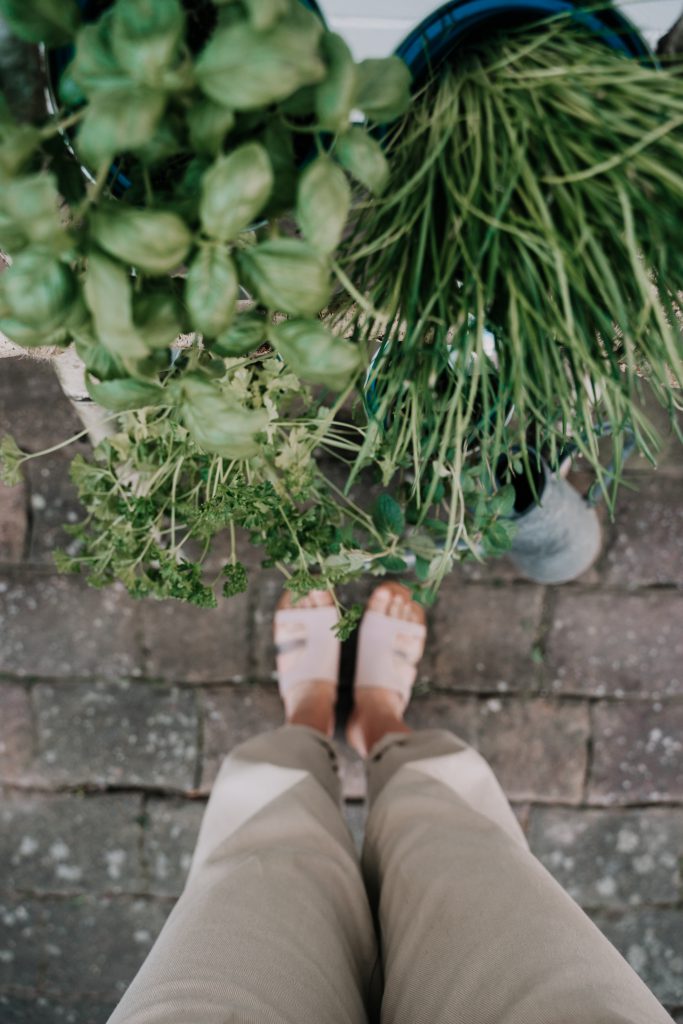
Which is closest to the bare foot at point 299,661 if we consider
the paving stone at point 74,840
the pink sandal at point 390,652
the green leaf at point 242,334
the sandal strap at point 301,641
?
the sandal strap at point 301,641

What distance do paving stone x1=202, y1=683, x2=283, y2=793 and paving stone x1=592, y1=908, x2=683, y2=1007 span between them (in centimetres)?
89

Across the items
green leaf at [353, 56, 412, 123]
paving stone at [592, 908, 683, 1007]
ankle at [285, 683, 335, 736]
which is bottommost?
paving stone at [592, 908, 683, 1007]

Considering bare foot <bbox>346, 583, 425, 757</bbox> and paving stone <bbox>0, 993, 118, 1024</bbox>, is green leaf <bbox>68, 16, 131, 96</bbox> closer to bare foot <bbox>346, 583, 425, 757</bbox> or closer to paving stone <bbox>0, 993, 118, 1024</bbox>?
bare foot <bbox>346, 583, 425, 757</bbox>

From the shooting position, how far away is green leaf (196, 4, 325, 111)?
402 mm

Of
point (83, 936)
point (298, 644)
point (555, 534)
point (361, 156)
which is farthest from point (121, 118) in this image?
point (83, 936)

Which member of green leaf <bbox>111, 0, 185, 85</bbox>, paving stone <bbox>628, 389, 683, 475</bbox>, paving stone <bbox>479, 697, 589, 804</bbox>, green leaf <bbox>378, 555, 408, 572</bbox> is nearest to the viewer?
green leaf <bbox>111, 0, 185, 85</bbox>

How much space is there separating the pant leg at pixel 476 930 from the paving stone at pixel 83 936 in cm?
77

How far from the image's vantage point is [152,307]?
496 millimetres

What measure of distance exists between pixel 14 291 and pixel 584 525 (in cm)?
118

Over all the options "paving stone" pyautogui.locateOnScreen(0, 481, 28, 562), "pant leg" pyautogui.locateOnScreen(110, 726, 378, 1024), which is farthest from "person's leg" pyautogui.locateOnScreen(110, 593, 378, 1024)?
"paving stone" pyautogui.locateOnScreen(0, 481, 28, 562)

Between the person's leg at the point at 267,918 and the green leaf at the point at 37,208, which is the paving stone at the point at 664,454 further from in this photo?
the green leaf at the point at 37,208

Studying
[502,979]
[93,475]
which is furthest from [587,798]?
[93,475]

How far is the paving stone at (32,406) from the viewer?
1.62m

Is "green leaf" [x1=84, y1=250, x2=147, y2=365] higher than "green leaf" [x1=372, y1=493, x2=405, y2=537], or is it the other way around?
"green leaf" [x1=84, y1=250, x2=147, y2=365]
